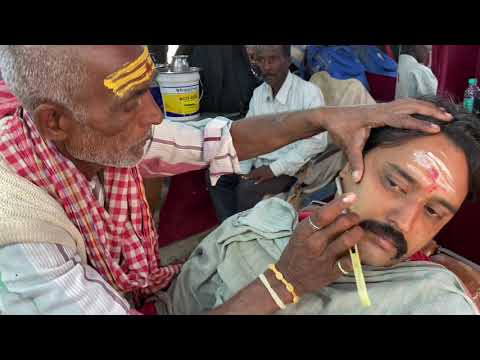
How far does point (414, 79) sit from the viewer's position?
2.41m

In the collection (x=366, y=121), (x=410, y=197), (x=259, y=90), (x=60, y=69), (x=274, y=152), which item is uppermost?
(x=60, y=69)

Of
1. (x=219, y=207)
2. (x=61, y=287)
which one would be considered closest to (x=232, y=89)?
(x=219, y=207)

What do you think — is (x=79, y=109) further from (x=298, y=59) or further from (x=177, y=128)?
(x=298, y=59)

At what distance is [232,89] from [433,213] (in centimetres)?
217

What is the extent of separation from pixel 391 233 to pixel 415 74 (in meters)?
1.68

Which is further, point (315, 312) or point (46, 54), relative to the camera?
point (315, 312)

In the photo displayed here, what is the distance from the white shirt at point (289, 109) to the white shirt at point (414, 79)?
50cm

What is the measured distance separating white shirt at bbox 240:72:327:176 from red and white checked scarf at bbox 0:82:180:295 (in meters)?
1.29

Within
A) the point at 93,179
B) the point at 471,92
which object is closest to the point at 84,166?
the point at 93,179

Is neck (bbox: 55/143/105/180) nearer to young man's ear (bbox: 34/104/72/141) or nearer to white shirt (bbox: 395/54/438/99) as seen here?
young man's ear (bbox: 34/104/72/141)

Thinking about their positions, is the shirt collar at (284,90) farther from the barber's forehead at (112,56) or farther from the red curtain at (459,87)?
the barber's forehead at (112,56)

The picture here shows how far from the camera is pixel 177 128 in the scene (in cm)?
141

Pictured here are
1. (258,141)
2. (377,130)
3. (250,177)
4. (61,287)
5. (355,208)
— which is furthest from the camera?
(250,177)

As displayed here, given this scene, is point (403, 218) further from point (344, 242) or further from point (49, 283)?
point (49, 283)
